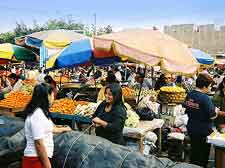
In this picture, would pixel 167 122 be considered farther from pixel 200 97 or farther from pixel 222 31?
pixel 222 31

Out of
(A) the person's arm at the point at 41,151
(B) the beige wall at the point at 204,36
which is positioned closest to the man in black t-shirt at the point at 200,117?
(A) the person's arm at the point at 41,151

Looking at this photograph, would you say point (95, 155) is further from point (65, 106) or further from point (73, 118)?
point (65, 106)

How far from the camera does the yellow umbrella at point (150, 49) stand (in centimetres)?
657

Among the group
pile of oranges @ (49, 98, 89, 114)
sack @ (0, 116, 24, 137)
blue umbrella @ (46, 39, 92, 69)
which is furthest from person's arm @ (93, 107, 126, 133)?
blue umbrella @ (46, 39, 92, 69)

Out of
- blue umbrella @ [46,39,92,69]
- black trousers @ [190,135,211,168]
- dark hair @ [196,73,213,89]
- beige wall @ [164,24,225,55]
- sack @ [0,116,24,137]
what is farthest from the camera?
beige wall @ [164,24,225,55]

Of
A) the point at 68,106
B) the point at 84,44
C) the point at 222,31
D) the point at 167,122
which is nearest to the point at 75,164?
the point at 68,106

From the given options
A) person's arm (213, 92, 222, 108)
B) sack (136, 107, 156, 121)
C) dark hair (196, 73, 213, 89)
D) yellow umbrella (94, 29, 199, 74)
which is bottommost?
sack (136, 107, 156, 121)

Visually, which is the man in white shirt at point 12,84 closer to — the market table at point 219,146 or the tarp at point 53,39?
the tarp at point 53,39

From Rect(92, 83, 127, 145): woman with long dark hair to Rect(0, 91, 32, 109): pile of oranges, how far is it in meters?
4.25

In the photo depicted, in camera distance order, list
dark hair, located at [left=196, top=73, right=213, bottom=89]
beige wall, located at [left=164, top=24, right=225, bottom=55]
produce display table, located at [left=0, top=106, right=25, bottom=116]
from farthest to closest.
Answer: beige wall, located at [left=164, top=24, right=225, bottom=55] < produce display table, located at [left=0, top=106, right=25, bottom=116] < dark hair, located at [left=196, top=73, right=213, bottom=89]

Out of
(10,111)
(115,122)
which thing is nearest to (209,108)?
(115,122)

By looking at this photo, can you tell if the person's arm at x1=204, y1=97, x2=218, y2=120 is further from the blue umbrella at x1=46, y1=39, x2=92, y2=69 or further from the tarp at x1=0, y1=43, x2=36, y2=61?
the tarp at x1=0, y1=43, x2=36, y2=61

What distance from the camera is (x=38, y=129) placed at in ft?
11.7

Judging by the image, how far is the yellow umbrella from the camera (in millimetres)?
6570
